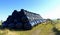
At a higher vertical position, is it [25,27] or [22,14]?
[22,14]

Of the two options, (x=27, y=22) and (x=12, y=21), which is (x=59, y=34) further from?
(x=12, y=21)

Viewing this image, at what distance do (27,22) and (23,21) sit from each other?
4.84ft

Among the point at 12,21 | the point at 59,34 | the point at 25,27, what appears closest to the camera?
the point at 59,34

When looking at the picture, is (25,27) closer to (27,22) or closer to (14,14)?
(27,22)

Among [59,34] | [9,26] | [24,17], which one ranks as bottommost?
[59,34]

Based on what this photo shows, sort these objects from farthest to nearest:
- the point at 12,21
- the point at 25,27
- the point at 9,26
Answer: the point at 12,21 → the point at 9,26 → the point at 25,27

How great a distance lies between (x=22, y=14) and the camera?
32.6 metres

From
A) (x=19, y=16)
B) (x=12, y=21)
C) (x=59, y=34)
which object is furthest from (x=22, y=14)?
(x=59, y=34)

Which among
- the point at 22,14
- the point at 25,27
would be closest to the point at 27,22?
the point at 25,27

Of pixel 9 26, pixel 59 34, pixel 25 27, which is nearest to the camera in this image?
pixel 59 34

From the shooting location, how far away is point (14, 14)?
113 feet

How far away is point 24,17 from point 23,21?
1044 millimetres

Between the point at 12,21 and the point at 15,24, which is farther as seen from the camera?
the point at 12,21

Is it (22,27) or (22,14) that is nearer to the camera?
(22,27)
